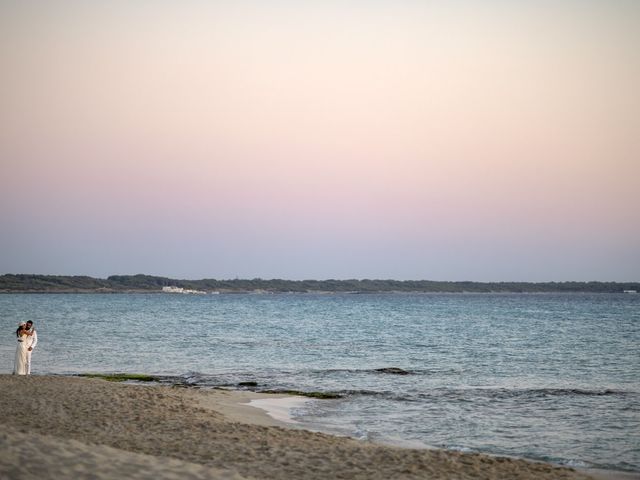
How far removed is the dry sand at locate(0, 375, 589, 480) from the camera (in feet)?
33.7

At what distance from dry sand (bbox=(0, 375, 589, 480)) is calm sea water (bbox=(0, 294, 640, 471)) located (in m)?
2.19

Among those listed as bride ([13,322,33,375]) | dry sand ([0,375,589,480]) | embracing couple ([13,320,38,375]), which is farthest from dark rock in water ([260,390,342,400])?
bride ([13,322,33,375])

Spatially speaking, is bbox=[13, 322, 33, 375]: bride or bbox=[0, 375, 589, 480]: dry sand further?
bbox=[13, 322, 33, 375]: bride

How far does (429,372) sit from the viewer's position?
31.2 metres

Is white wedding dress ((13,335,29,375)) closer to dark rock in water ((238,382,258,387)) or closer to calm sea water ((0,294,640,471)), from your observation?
calm sea water ((0,294,640,471))

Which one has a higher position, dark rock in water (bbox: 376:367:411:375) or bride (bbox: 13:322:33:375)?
bride (bbox: 13:322:33:375)

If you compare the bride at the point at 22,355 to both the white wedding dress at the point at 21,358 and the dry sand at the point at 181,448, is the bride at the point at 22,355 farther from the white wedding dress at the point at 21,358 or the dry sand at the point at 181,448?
the dry sand at the point at 181,448

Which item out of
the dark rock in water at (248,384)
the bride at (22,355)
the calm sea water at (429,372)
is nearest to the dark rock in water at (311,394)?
the calm sea water at (429,372)

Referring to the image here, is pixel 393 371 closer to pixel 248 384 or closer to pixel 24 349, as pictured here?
pixel 248 384

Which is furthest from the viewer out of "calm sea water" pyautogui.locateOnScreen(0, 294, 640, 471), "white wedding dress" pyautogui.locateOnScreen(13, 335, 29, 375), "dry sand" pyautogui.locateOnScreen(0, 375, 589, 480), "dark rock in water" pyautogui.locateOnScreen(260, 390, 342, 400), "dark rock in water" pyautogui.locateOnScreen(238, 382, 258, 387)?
"dark rock in water" pyautogui.locateOnScreen(238, 382, 258, 387)

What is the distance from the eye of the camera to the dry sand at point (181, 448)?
10281 millimetres

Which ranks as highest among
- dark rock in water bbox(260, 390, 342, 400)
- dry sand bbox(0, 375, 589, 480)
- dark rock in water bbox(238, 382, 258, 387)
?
dry sand bbox(0, 375, 589, 480)

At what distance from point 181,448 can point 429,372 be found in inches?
753

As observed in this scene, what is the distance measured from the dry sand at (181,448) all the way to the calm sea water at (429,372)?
7.19 ft
